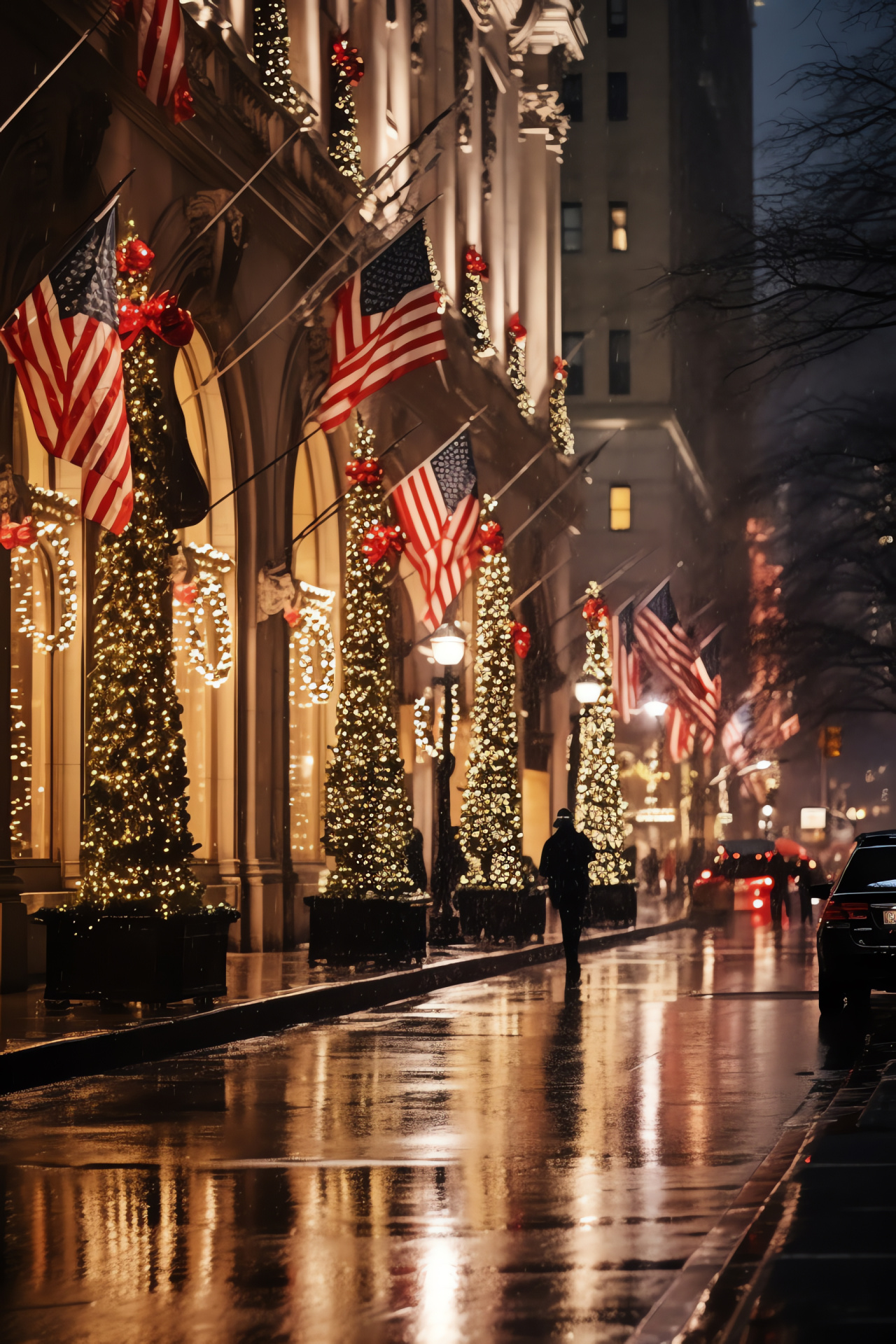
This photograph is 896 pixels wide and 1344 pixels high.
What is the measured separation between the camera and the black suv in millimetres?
18750

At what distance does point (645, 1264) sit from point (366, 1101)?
17.8 feet

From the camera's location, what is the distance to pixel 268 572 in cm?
2964

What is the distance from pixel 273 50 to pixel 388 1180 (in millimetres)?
23826

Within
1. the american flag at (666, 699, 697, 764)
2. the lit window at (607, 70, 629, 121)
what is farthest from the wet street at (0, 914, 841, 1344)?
the lit window at (607, 70, 629, 121)

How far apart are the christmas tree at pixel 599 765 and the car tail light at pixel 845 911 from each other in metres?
22.2

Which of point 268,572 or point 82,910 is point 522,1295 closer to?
point 82,910

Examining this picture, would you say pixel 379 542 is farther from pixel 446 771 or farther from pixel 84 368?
pixel 84 368

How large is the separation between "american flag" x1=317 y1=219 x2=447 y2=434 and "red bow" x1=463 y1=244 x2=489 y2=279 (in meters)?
21.2

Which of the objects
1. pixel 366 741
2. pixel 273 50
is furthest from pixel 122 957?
pixel 273 50

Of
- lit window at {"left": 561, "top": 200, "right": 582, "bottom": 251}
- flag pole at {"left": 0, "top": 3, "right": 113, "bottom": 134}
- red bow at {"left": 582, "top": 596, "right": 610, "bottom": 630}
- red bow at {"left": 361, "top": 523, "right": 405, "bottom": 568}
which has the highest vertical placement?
lit window at {"left": 561, "top": 200, "right": 582, "bottom": 251}

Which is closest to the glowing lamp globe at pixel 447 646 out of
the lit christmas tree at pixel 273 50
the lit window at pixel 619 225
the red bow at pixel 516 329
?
the lit christmas tree at pixel 273 50

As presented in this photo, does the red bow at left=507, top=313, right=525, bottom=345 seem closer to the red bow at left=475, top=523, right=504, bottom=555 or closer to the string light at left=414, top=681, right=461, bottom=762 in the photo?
the string light at left=414, top=681, right=461, bottom=762

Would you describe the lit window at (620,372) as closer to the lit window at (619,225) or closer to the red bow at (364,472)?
the lit window at (619,225)

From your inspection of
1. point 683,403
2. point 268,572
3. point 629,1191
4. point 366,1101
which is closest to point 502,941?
point 268,572
